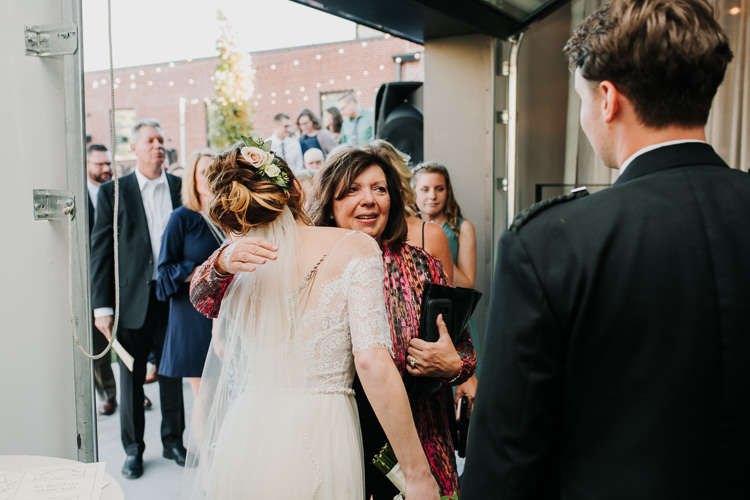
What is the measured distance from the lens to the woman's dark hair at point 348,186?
200cm

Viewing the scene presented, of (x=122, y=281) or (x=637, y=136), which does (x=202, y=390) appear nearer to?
(x=637, y=136)

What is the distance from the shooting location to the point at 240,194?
155 centimetres

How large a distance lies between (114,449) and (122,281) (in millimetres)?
1180

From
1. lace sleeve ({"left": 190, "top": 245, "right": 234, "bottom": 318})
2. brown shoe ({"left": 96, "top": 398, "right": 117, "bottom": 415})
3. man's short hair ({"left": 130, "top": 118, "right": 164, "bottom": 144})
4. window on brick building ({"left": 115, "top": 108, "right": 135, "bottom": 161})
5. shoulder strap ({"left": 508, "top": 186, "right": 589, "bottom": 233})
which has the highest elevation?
window on brick building ({"left": 115, "top": 108, "right": 135, "bottom": 161})

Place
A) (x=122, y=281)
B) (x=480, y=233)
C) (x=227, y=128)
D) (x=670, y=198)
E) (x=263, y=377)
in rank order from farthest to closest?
(x=227, y=128) < (x=480, y=233) < (x=122, y=281) < (x=263, y=377) < (x=670, y=198)

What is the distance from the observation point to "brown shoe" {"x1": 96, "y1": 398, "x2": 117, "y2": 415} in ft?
14.9

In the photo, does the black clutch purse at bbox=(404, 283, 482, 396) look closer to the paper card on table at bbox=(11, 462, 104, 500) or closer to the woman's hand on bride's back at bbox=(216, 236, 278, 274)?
the woman's hand on bride's back at bbox=(216, 236, 278, 274)

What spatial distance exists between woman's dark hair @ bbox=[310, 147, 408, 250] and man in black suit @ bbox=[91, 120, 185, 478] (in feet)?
6.46

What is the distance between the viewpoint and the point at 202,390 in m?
1.75

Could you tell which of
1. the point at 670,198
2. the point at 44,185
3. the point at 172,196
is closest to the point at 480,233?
the point at 172,196

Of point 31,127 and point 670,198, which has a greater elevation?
point 31,127

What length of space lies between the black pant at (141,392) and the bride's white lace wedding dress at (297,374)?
6.91 ft

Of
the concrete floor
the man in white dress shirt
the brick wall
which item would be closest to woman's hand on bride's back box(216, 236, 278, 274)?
the concrete floor

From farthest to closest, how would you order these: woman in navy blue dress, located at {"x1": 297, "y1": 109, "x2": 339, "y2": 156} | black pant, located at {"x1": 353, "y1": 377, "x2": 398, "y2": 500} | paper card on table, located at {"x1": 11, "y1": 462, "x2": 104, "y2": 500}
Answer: woman in navy blue dress, located at {"x1": 297, "y1": 109, "x2": 339, "y2": 156}
black pant, located at {"x1": 353, "y1": 377, "x2": 398, "y2": 500}
paper card on table, located at {"x1": 11, "y1": 462, "x2": 104, "y2": 500}
